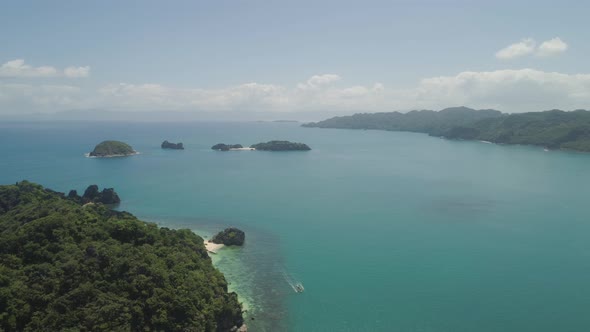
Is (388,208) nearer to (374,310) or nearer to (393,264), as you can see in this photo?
(393,264)

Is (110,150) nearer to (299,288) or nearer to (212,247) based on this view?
(212,247)

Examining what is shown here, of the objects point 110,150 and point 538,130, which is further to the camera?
point 538,130

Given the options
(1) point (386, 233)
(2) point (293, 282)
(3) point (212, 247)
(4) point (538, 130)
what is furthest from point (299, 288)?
(4) point (538, 130)

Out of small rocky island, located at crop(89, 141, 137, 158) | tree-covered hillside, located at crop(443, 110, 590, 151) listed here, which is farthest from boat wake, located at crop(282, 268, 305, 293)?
tree-covered hillside, located at crop(443, 110, 590, 151)

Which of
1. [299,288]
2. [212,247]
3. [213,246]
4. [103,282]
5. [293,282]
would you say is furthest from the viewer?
[213,246]

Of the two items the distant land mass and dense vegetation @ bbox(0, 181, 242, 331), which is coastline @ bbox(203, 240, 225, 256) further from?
the distant land mass

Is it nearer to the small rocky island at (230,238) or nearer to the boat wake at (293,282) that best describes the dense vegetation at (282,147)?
the small rocky island at (230,238)
